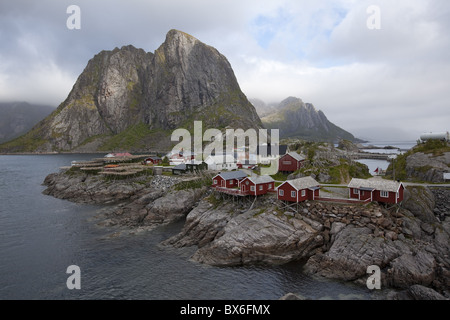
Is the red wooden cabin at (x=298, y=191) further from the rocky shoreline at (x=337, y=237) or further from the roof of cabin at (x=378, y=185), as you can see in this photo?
the roof of cabin at (x=378, y=185)

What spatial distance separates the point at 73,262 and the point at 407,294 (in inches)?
1551

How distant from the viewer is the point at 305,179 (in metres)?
42.6

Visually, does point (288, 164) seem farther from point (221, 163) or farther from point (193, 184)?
point (193, 184)

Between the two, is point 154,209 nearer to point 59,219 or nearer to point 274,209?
point 59,219

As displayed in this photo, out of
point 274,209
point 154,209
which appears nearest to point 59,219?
point 154,209

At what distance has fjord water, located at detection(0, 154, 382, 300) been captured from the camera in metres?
27.5

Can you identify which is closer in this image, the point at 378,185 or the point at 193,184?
the point at 378,185

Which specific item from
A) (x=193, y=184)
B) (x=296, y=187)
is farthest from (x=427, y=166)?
(x=193, y=184)

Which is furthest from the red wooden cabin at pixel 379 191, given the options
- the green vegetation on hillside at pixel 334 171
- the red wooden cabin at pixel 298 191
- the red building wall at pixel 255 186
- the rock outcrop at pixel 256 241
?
the red building wall at pixel 255 186

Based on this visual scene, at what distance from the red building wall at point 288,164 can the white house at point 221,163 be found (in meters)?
16.6

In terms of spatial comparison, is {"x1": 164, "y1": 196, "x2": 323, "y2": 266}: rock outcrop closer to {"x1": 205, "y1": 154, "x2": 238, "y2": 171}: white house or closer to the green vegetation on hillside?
the green vegetation on hillside

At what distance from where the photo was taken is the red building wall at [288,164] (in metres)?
61.5

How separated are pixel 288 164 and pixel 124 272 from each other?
42799mm

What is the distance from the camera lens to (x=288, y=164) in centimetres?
6238
